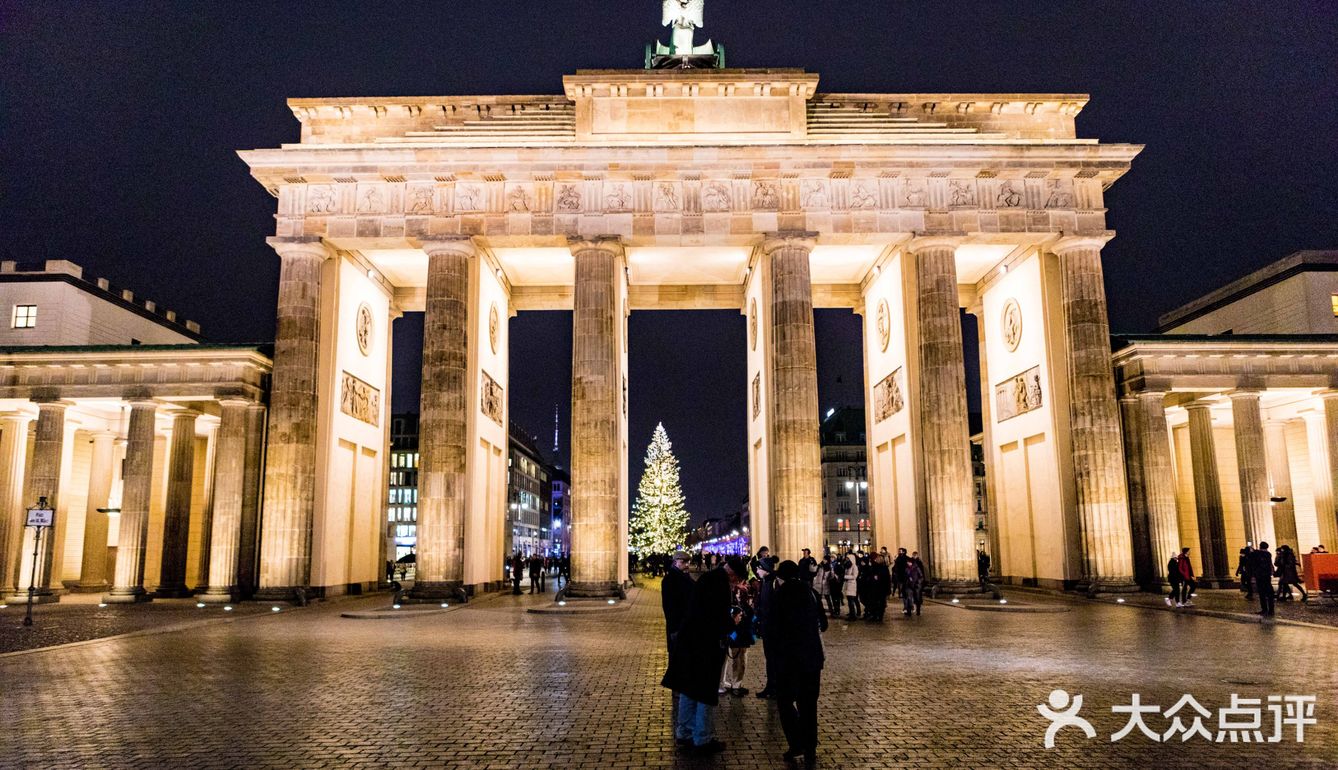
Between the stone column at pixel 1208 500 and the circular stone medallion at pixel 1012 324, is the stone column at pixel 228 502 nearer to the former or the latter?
the circular stone medallion at pixel 1012 324

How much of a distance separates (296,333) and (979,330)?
28.6 m

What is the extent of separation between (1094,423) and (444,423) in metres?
23.2

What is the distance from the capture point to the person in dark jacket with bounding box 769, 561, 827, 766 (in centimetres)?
770

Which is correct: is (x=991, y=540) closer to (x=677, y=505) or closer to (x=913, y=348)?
(x=913, y=348)

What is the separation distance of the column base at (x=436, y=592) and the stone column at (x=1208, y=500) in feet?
90.4

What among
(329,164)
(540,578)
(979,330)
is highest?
(329,164)

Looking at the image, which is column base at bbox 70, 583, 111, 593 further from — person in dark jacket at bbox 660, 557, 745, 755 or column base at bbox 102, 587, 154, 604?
person in dark jacket at bbox 660, 557, 745, 755

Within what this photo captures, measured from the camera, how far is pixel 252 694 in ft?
37.2

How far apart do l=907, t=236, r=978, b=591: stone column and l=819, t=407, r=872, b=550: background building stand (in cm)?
8477

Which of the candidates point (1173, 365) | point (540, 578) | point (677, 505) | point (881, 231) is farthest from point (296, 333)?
point (677, 505)

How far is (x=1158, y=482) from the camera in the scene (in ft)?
101

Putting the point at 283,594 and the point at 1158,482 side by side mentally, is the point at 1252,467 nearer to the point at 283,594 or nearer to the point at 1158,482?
the point at 1158,482

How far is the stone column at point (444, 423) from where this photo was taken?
29391mm

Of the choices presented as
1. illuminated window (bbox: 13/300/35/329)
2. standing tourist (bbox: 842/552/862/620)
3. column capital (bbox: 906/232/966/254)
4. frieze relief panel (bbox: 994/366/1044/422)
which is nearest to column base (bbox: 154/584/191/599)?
illuminated window (bbox: 13/300/35/329)
